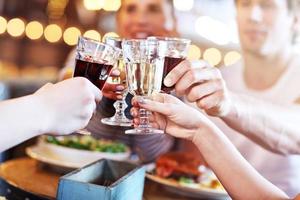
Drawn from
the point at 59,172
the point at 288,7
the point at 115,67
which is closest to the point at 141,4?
the point at 288,7

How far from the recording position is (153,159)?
112 inches

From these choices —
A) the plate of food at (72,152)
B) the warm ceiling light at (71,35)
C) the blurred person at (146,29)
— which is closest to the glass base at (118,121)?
the plate of food at (72,152)

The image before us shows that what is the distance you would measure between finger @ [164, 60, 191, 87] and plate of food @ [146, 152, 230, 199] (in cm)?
60

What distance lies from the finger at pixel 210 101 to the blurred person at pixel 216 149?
0.37 ft

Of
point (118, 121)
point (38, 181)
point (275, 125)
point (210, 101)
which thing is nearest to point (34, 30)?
point (275, 125)

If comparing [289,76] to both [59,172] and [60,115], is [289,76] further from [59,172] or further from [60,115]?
[60,115]

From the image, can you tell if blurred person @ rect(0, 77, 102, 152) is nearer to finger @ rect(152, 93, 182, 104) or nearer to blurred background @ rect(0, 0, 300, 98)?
finger @ rect(152, 93, 182, 104)

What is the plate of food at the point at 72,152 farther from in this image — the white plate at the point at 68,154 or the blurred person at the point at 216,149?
the blurred person at the point at 216,149

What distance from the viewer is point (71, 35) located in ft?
14.8

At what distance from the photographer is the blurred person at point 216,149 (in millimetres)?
1409

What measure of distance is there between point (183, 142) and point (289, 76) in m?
0.79

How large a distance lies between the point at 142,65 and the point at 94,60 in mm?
141

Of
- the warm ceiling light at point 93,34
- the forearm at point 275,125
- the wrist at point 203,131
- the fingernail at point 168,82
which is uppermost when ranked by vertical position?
the warm ceiling light at point 93,34

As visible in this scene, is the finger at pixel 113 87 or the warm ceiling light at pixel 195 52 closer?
the finger at pixel 113 87
